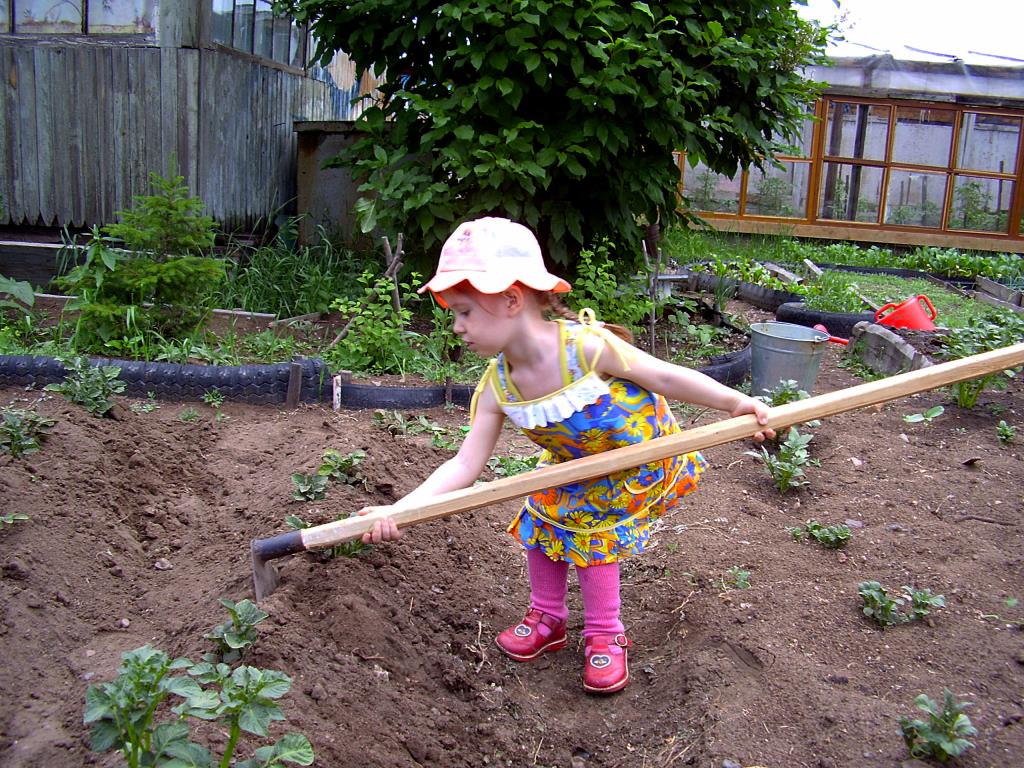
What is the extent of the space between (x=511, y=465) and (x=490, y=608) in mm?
1002

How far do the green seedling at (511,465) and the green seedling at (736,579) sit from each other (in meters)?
1.09

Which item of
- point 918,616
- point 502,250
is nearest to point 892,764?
point 918,616

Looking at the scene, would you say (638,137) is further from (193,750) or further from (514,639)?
(193,750)

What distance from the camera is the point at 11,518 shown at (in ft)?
9.92

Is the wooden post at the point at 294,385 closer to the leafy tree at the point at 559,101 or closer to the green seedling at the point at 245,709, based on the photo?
the leafy tree at the point at 559,101

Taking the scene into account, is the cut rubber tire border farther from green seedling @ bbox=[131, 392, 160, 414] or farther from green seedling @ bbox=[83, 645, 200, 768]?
green seedling @ bbox=[83, 645, 200, 768]

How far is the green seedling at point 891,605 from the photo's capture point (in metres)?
2.70

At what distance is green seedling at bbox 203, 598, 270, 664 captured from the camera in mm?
2285

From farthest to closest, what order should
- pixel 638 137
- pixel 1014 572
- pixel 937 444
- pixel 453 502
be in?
1. pixel 638 137
2. pixel 937 444
3. pixel 1014 572
4. pixel 453 502

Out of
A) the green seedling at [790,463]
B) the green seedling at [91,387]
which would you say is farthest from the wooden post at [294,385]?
the green seedling at [790,463]

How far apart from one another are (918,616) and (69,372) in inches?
150

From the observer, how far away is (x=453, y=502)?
2.45 m

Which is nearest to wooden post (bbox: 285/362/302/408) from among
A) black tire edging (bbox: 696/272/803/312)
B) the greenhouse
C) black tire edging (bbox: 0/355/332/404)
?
black tire edging (bbox: 0/355/332/404)

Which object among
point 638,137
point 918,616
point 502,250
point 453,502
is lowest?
point 918,616
